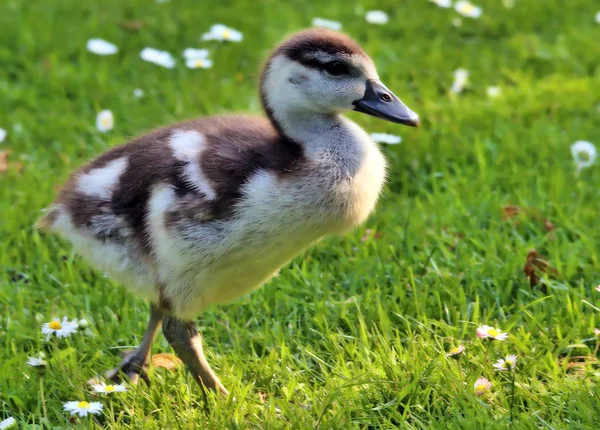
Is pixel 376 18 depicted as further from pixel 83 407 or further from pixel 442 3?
pixel 83 407

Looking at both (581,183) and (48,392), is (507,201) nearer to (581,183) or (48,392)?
(581,183)

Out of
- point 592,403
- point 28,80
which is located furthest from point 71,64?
point 592,403

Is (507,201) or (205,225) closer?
(205,225)

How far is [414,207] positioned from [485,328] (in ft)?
5.45

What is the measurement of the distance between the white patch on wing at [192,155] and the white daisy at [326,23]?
3.33m

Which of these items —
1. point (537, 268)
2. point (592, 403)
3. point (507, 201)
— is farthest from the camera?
Answer: point (507, 201)

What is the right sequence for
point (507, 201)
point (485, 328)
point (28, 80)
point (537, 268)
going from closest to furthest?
point (485, 328), point (537, 268), point (507, 201), point (28, 80)

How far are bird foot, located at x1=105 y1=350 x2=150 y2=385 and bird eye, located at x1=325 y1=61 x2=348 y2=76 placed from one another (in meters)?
1.39

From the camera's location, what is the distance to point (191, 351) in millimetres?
3555

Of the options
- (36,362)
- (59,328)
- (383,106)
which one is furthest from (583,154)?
(36,362)

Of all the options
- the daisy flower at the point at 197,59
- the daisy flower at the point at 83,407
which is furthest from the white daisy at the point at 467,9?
the daisy flower at the point at 83,407

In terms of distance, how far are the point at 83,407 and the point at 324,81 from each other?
4.88ft

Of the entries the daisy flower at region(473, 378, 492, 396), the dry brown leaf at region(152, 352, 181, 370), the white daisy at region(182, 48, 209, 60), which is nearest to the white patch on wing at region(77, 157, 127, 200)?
the dry brown leaf at region(152, 352, 181, 370)

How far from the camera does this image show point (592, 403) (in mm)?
3240
